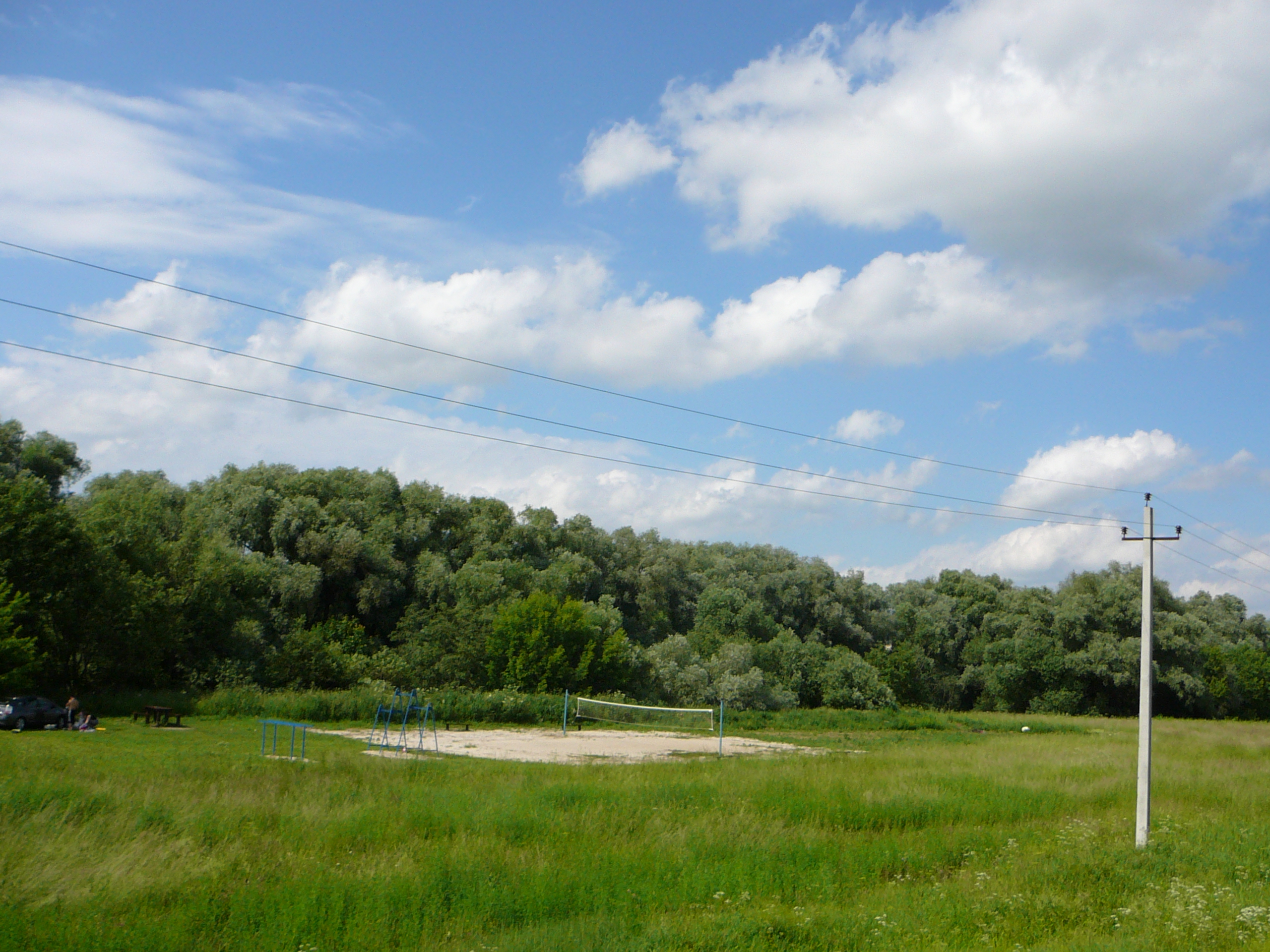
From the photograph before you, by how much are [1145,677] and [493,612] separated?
4010 centimetres

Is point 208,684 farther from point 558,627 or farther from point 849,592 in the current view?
point 849,592

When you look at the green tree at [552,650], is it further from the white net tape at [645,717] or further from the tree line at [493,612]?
the white net tape at [645,717]

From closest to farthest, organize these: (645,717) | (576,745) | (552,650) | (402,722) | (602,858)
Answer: (602,858) → (576,745) → (402,722) → (645,717) → (552,650)

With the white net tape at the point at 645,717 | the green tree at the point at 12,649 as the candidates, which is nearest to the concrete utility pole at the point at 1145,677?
the white net tape at the point at 645,717

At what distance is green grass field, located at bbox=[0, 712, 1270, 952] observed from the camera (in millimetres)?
9375

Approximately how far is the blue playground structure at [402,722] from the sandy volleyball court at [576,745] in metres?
0.29

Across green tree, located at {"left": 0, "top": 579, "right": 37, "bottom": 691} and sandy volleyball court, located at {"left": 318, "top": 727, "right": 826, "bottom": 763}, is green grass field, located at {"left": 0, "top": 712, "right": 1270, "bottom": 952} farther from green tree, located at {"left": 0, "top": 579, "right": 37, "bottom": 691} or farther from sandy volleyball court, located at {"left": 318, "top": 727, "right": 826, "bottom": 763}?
green tree, located at {"left": 0, "top": 579, "right": 37, "bottom": 691}

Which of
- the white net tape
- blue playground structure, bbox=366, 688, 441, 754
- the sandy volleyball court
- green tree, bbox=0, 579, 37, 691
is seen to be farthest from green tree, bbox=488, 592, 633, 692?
green tree, bbox=0, 579, 37, 691

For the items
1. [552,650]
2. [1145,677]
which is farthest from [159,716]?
[1145,677]

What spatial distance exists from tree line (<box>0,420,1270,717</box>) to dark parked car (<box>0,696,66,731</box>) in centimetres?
227

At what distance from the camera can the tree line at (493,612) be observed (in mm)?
40250

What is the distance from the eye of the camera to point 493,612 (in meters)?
52.0

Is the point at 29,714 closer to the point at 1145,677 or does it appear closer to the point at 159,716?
the point at 159,716

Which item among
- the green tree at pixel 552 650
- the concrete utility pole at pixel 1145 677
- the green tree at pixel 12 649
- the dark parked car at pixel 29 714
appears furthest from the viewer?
the green tree at pixel 552 650
